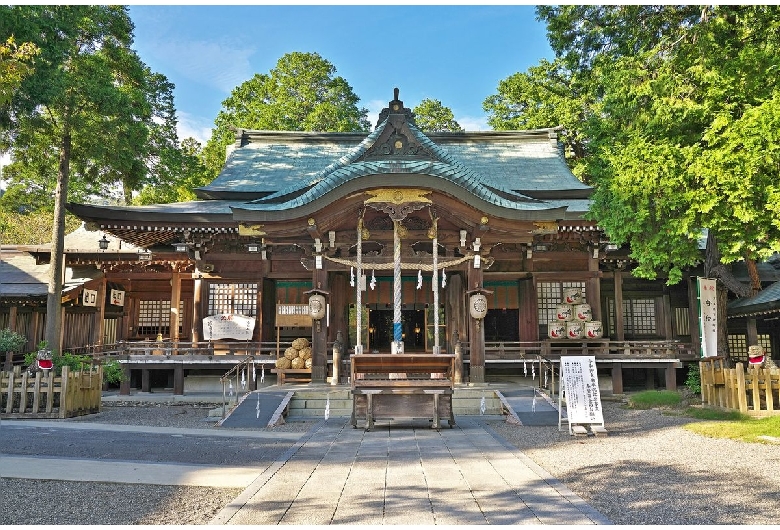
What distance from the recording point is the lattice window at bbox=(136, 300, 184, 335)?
21.2m

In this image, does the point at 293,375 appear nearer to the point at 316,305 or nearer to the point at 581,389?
the point at 316,305

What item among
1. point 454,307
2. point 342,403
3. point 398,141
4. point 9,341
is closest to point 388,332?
point 454,307

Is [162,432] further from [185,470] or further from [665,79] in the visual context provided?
[665,79]

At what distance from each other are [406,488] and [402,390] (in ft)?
14.5

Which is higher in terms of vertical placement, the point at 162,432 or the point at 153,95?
the point at 153,95

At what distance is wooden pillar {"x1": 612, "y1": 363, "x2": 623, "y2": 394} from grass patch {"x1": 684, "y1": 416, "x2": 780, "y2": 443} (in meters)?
5.47

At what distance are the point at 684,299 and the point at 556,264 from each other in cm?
556

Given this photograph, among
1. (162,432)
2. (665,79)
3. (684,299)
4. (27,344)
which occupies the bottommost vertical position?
(162,432)

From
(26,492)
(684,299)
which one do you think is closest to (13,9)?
(26,492)

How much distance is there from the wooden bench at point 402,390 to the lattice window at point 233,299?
784cm

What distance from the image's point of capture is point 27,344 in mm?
19406

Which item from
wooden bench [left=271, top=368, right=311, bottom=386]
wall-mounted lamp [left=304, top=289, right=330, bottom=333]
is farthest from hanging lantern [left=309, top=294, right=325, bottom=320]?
wooden bench [left=271, top=368, right=311, bottom=386]

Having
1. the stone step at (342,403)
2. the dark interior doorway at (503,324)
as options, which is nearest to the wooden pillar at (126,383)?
the stone step at (342,403)

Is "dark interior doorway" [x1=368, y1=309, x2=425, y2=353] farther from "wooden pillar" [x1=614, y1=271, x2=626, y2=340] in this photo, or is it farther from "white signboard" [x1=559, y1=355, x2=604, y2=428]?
"white signboard" [x1=559, y1=355, x2=604, y2=428]
